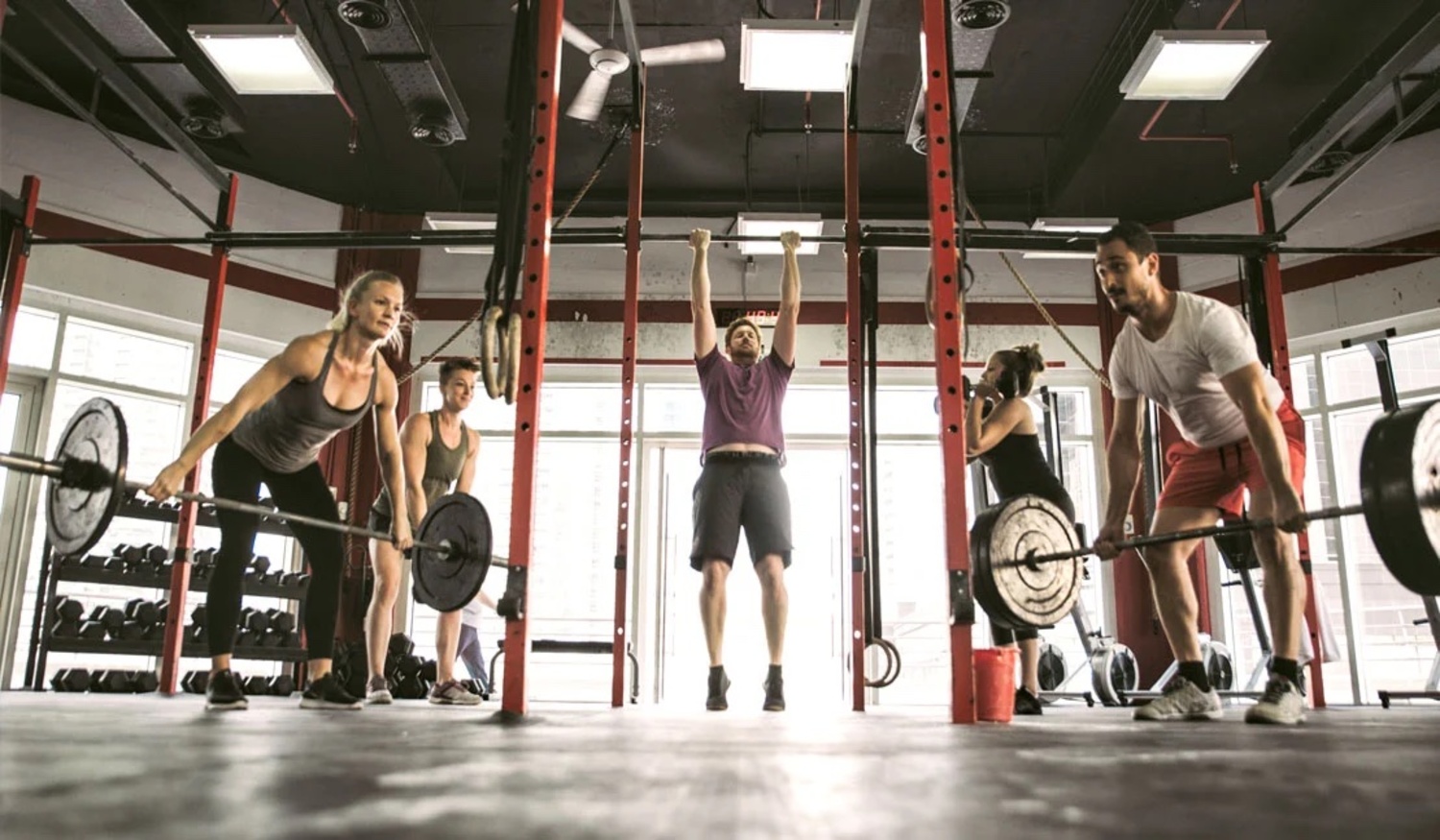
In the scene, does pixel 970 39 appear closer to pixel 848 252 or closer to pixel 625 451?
pixel 848 252

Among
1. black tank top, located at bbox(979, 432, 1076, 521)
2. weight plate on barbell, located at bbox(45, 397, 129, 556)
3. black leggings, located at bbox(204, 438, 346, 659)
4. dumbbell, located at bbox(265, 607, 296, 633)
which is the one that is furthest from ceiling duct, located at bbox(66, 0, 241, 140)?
black tank top, located at bbox(979, 432, 1076, 521)

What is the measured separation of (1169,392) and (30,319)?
22.9ft

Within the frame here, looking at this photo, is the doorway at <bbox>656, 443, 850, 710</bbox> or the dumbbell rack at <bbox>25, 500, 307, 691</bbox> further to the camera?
the doorway at <bbox>656, 443, 850, 710</bbox>

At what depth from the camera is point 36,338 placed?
6.63 meters

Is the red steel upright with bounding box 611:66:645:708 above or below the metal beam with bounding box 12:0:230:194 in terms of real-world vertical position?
below

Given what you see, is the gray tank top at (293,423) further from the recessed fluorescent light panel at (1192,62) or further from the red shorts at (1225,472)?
the recessed fluorescent light panel at (1192,62)

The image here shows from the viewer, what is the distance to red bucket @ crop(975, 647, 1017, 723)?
8.26 feet

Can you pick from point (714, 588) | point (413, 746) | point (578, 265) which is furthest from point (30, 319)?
point (413, 746)

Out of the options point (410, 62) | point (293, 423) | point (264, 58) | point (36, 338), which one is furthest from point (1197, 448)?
point (36, 338)

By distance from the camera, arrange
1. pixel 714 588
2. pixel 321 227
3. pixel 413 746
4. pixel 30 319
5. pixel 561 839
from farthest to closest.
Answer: pixel 321 227, pixel 30 319, pixel 714 588, pixel 413 746, pixel 561 839

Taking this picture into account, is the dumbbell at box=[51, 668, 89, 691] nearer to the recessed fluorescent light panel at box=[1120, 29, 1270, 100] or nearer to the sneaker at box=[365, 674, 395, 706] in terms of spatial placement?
the sneaker at box=[365, 674, 395, 706]

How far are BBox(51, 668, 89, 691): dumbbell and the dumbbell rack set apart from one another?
0.08 m

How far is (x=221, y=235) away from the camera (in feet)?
14.4

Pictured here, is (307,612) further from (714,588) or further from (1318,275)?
(1318,275)
